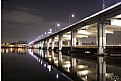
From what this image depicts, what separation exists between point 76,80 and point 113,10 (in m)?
33.1

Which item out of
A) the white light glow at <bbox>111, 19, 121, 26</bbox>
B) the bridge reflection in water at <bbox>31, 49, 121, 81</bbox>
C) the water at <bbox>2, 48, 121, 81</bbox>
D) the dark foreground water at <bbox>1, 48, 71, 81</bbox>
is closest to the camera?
the dark foreground water at <bbox>1, 48, 71, 81</bbox>

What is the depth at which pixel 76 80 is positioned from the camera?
38.1 ft

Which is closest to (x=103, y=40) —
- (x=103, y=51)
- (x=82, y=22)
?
(x=103, y=51)

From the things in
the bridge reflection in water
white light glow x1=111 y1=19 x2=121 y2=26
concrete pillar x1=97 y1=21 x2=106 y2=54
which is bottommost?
the bridge reflection in water

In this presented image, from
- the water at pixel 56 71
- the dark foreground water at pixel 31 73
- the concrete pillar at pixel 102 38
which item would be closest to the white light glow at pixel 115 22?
the concrete pillar at pixel 102 38

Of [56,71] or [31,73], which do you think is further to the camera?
[56,71]

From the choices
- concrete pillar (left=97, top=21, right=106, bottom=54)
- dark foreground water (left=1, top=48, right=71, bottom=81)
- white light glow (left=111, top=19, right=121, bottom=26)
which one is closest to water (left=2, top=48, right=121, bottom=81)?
dark foreground water (left=1, top=48, right=71, bottom=81)

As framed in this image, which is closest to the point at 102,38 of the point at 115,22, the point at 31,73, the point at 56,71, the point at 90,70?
the point at 115,22

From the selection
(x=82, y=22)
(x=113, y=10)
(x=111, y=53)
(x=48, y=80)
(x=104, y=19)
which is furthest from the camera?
(x=82, y=22)

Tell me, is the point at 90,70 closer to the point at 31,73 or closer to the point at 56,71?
the point at 56,71

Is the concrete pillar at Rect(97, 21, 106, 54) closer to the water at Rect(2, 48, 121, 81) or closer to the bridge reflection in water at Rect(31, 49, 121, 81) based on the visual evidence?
the bridge reflection in water at Rect(31, 49, 121, 81)

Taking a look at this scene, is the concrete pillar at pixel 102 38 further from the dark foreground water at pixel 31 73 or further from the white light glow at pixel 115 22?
the dark foreground water at pixel 31 73

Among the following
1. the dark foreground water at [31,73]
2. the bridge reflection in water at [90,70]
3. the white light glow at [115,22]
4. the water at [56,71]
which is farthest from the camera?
the white light glow at [115,22]

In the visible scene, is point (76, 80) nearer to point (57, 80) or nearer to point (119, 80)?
point (57, 80)
